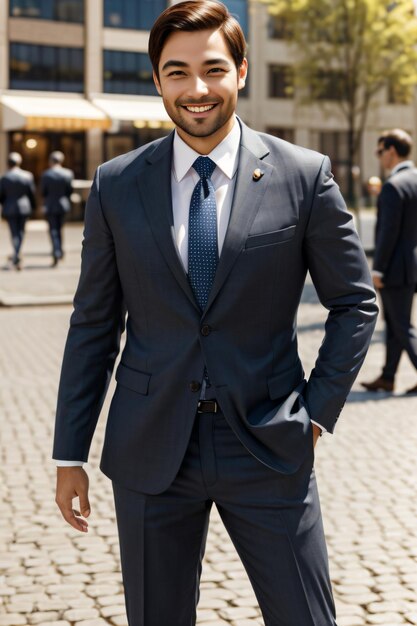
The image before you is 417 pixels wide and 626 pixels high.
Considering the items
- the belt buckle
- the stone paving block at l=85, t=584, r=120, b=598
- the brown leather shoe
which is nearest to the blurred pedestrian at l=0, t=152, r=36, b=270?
the brown leather shoe

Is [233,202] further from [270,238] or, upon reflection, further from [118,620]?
[118,620]

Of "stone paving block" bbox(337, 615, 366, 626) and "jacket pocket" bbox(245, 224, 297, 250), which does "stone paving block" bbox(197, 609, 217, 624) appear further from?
"jacket pocket" bbox(245, 224, 297, 250)

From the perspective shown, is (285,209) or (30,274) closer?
(285,209)

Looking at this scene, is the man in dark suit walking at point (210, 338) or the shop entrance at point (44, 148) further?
the shop entrance at point (44, 148)

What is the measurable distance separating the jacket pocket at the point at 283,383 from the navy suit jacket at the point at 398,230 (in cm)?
561

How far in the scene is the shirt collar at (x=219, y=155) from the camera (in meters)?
2.54

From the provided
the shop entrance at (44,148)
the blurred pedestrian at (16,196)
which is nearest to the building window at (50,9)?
the shop entrance at (44,148)

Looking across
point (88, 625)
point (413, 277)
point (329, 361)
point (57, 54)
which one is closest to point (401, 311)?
point (413, 277)

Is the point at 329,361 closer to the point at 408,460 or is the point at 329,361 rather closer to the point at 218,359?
the point at 218,359

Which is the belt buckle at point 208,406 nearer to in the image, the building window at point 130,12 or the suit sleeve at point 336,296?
the suit sleeve at point 336,296

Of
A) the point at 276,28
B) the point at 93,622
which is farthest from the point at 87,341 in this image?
the point at 276,28

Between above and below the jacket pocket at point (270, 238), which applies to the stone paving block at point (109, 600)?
below

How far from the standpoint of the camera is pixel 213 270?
249 centimetres

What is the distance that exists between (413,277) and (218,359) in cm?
595
